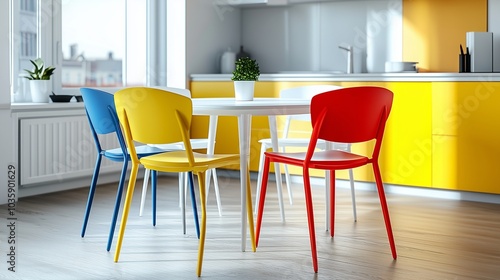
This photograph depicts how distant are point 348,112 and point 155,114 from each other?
0.84 meters

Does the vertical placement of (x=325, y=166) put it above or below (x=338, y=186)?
above

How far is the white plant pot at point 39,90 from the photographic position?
487 cm

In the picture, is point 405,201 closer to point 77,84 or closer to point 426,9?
point 426,9

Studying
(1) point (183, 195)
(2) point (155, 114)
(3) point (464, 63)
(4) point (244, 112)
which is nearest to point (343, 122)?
(4) point (244, 112)

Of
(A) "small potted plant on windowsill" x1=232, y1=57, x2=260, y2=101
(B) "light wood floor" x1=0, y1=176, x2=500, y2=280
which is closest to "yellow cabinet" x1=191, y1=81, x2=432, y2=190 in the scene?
(B) "light wood floor" x1=0, y1=176, x2=500, y2=280

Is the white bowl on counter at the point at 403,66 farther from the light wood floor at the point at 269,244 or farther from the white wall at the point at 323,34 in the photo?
the light wood floor at the point at 269,244

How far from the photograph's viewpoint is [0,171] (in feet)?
14.6

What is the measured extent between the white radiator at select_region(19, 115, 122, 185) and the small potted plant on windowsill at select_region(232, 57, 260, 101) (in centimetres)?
175

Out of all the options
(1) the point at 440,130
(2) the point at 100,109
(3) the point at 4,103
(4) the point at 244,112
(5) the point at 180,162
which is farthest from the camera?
(1) the point at 440,130

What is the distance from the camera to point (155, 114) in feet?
9.50

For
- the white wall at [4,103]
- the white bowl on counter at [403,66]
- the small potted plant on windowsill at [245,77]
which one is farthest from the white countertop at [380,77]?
the white wall at [4,103]

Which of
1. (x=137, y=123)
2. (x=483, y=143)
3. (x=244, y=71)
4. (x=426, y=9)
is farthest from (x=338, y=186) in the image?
(x=137, y=123)

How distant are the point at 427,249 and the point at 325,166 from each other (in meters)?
0.73

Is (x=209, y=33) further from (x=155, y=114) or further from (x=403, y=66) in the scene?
(x=155, y=114)
